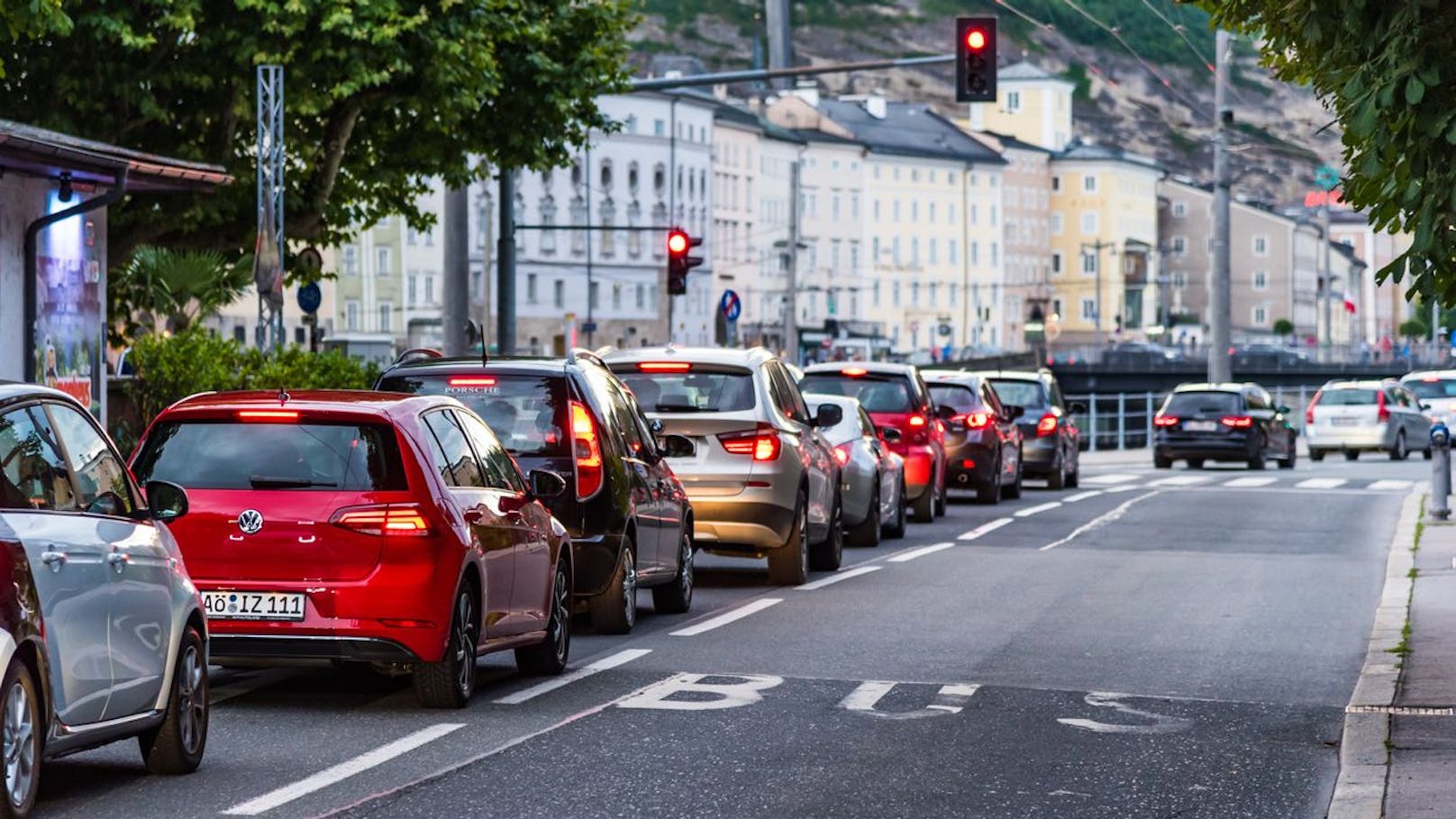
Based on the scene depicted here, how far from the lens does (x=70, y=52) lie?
1265 inches

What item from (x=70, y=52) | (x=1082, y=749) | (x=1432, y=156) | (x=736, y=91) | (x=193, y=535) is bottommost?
(x=1082, y=749)

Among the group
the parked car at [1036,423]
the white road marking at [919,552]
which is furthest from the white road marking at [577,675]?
the parked car at [1036,423]

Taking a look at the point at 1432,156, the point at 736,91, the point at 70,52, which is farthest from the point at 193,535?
the point at 736,91

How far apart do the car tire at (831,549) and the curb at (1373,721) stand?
415 centimetres

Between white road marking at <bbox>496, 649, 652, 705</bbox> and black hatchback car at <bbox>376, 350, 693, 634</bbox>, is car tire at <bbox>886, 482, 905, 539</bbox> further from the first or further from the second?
white road marking at <bbox>496, 649, 652, 705</bbox>

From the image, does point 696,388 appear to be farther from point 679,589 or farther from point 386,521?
point 386,521

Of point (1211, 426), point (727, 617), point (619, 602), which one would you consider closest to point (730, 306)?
point (1211, 426)

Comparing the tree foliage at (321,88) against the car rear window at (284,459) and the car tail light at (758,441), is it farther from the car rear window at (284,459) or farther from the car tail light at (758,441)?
the car rear window at (284,459)

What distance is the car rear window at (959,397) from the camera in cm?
3266

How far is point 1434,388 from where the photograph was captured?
2409 inches

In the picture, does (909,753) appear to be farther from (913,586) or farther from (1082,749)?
(913,586)

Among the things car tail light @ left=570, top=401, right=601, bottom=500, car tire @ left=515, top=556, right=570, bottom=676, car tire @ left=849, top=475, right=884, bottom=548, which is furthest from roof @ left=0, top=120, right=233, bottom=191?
car tire @ left=515, top=556, right=570, bottom=676

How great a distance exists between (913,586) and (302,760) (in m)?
9.90

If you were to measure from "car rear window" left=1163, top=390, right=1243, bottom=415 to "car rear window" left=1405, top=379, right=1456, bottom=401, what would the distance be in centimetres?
1486
